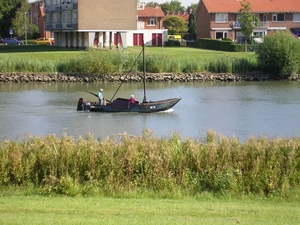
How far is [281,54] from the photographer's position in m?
67.2

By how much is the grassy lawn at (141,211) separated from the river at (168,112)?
11155mm

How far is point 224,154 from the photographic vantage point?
A: 15398 mm

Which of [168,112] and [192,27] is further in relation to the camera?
[192,27]

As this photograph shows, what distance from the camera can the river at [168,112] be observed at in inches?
1366

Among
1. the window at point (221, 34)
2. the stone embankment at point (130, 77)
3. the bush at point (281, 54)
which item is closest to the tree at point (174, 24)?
the window at point (221, 34)

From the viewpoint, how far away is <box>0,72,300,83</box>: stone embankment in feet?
211

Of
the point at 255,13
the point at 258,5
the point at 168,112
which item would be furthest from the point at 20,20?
the point at 168,112

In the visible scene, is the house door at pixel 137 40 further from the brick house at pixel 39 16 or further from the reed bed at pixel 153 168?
the reed bed at pixel 153 168

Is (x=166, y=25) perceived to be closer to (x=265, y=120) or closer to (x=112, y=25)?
(x=112, y=25)

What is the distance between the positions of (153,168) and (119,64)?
5173cm

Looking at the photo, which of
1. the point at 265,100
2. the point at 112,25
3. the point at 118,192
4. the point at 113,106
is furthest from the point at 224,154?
the point at 112,25

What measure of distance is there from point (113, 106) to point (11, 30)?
6760 centimetres

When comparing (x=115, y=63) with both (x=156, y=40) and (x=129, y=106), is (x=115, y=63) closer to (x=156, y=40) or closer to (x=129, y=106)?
(x=129, y=106)

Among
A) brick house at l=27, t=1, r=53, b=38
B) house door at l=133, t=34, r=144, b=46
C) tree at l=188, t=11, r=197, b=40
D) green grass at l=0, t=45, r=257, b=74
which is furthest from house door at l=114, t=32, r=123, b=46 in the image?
tree at l=188, t=11, r=197, b=40
